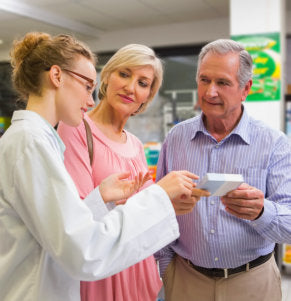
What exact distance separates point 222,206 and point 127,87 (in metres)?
0.70

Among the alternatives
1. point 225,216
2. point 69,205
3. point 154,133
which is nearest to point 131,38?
point 154,133

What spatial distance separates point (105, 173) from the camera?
161cm

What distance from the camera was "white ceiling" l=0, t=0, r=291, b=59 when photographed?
17.5ft

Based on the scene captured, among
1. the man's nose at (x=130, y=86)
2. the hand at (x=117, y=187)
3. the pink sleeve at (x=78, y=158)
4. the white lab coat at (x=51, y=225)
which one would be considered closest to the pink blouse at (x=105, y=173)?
the pink sleeve at (x=78, y=158)

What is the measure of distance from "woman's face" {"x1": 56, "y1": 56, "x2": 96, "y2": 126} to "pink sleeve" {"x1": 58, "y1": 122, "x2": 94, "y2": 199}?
30cm

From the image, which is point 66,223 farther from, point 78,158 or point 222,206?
point 222,206

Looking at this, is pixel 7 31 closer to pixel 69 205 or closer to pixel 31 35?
pixel 31 35

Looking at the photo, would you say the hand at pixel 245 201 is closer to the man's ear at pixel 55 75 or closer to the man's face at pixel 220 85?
the man's face at pixel 220 85

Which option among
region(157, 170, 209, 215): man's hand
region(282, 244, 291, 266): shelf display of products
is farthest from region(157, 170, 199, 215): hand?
region(282, 244, 291, 266): shelf display of products

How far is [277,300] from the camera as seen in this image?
1.72 meters

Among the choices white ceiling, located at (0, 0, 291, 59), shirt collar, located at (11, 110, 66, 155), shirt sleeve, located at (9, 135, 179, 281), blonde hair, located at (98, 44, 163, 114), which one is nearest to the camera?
shirt sleeve, located at (9, 135, 179, 281)

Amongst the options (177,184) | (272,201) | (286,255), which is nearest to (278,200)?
(272,201)

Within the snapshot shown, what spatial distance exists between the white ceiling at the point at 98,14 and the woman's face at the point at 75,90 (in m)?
4.37

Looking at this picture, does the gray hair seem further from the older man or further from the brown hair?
the brown hair
